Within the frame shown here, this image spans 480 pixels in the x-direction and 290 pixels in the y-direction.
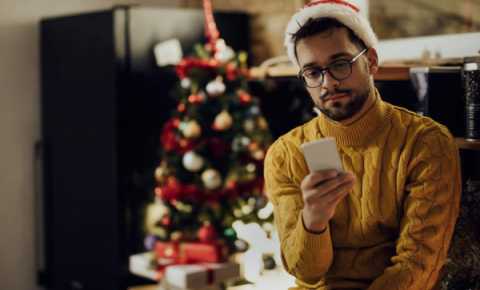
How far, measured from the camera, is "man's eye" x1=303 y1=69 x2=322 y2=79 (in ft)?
5.74

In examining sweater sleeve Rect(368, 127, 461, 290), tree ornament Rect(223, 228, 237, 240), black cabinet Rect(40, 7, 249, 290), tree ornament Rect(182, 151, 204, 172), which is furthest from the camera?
black cabinet Rect(40, 7, 249, 290)

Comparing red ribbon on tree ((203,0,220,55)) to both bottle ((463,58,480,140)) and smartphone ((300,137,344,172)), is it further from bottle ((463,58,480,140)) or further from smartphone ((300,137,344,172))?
smartphone ((300,137,344,172))

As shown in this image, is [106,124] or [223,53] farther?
[106,124]

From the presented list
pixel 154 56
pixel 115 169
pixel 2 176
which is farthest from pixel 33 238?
pixel 154 56

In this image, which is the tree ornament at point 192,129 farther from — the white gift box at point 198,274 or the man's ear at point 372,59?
the man's ear at point 372,59

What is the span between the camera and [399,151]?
1.73 meters

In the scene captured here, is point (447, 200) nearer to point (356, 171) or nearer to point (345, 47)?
point (356, 171)

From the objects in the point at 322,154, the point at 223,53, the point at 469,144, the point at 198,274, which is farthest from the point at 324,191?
the point at 223,53

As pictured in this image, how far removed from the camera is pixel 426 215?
5.51ft

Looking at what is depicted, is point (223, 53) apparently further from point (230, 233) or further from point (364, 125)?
point (364, 125)

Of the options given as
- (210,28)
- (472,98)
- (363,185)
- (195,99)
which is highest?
(210,28)

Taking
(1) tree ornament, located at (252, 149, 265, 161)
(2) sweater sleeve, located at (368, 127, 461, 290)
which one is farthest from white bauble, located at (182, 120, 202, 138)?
(2) sweater sleeve, located at (368, 127, 461, 290)

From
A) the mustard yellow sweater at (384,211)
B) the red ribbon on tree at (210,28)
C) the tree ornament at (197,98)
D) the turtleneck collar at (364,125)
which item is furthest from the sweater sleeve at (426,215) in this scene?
the red ribbon on tree at (210,28)

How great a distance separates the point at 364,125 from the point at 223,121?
1615 mm
